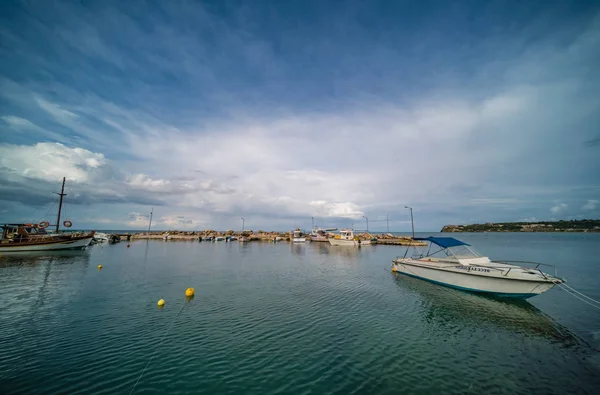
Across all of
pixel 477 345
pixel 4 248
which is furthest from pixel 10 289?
pixel 4 248

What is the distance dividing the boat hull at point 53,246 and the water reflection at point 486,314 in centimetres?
6562

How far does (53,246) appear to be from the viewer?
162 ft

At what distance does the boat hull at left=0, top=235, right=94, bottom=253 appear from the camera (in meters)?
44.5

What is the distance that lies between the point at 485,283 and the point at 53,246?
235ft

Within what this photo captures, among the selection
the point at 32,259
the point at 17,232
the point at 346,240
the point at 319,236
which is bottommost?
the point at 32,259

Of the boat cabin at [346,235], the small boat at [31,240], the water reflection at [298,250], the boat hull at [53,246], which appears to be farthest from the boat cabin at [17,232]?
the boat cabin at [346,235]

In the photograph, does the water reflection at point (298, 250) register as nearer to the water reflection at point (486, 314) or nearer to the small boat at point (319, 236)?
the small boat at point (319, 236)

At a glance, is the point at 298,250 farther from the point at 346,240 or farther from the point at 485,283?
the point at 485,283

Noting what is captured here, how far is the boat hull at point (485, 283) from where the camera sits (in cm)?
1741

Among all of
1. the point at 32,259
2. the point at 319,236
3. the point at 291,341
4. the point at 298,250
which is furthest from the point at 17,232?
the point at 319,236

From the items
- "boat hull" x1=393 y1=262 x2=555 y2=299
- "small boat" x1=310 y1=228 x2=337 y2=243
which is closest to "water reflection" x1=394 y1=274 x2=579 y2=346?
"boat hull" x1=393 y1=262 x2=555 y2=299

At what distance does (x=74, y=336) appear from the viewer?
11.9 meters

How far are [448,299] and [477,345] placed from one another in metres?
8.53

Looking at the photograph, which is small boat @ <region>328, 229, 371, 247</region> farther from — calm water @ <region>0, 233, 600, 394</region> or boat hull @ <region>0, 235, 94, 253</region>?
boat hull @ <region>0, 235, 94, 253</region>
